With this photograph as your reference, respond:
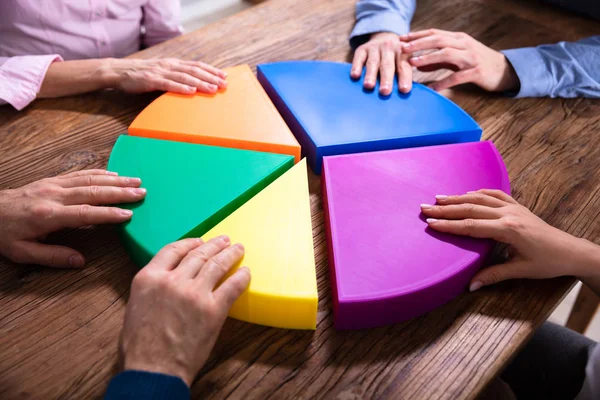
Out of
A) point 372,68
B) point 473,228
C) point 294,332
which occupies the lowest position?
point 294,332

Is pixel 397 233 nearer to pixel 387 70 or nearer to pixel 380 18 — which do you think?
pixel 387 70

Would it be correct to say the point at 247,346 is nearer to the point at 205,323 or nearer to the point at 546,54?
the point at 205,323

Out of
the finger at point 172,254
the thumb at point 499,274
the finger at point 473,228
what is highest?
the finger at point 172,254

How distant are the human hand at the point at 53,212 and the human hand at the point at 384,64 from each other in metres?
0.67

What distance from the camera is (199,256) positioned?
0.81 m

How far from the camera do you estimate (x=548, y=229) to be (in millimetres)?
900

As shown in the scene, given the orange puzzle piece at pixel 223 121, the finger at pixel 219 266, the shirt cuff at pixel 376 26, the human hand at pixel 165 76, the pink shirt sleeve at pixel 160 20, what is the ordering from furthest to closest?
the pink shirt sleeve at pixel 160 20, the shirt cuff at pixel 376 26, the human hand at pixel 165 76, the orange puzzle piece at pixel 223 121, the finger at pixel 219 266

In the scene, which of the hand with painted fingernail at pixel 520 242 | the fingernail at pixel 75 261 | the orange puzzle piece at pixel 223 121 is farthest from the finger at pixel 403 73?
the fingernail at pixel 75 261

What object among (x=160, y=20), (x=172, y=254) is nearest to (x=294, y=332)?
(x=172, y=254)

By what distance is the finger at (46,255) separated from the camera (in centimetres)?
87

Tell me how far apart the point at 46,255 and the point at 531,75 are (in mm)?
1283

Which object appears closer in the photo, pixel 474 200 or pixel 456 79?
pixel 474 200

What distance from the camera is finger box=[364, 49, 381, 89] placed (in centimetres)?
125

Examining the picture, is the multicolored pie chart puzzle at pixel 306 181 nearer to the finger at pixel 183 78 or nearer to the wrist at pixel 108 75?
the finger at pixel 183 78
